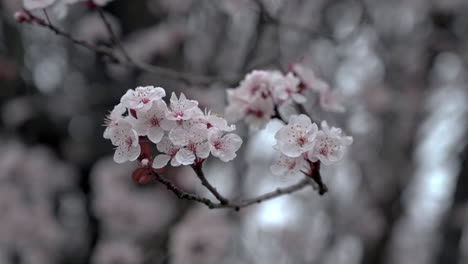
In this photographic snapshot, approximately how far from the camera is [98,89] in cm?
403

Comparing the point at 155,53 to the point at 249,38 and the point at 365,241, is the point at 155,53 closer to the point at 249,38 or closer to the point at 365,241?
the point at 249,38

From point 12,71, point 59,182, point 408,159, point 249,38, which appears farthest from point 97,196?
point 408,159

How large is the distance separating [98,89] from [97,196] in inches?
37.2

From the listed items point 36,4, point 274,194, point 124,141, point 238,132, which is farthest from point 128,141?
point 238,132

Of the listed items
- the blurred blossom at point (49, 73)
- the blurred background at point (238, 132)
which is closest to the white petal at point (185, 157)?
the blurred background at point (238, 132)

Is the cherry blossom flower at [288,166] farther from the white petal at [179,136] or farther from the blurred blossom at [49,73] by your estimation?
the blurred blossom at [49,73]

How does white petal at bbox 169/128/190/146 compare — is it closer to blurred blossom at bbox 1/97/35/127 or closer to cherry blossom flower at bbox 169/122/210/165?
cherry blossom flower at bbox 169/122/210/165

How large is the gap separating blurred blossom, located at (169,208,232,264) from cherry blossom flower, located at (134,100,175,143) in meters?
2.45

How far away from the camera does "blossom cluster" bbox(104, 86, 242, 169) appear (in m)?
1.31

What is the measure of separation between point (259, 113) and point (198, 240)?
84.1 inches

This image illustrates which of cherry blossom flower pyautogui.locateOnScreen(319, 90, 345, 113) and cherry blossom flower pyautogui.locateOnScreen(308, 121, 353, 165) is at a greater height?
cherry blossom flower pyautogui.locateOnScreen(308, 121, 353, 165)

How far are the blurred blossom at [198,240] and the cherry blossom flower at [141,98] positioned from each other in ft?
8.15

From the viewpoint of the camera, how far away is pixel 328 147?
4.72 feet

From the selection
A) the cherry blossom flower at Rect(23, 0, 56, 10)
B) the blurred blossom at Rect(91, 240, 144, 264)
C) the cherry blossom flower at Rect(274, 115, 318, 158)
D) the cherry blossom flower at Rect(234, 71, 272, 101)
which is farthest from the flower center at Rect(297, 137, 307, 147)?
the blurred blossom at Rect(91, 240, 144, 264)
